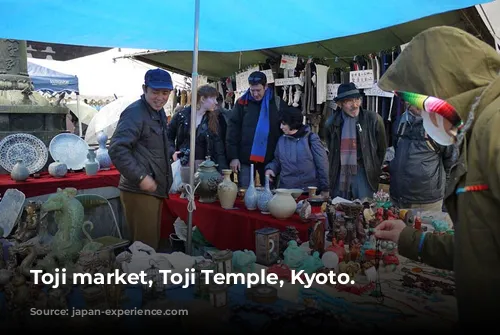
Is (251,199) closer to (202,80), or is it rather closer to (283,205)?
(283,205)

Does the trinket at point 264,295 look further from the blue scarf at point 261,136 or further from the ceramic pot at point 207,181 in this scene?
the blue scarf at point 261,136

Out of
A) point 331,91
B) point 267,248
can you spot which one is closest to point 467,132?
point 267,248

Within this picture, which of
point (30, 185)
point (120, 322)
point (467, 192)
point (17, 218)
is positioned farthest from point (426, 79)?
point (30, 185)

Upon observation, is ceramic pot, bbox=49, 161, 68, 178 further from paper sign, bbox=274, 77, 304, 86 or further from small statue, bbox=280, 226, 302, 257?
paper sign, bbox=274, 77, 304, 86

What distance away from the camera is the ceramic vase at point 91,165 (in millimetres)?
4215

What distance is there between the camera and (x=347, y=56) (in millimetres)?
5480

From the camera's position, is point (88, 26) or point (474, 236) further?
point (88, 26)

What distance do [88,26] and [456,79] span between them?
8.94 feet

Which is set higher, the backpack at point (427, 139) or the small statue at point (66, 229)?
the backpack at point (427, 139)

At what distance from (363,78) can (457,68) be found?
4.10m

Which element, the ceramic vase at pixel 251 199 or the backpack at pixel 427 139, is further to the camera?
the backpack at pixel 427 139

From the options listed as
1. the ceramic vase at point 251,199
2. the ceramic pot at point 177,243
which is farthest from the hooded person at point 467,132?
the ceramic pot at point 177,243

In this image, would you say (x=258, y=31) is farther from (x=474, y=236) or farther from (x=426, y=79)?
(x=474, y=236)

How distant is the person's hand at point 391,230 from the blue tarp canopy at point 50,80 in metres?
8.93
